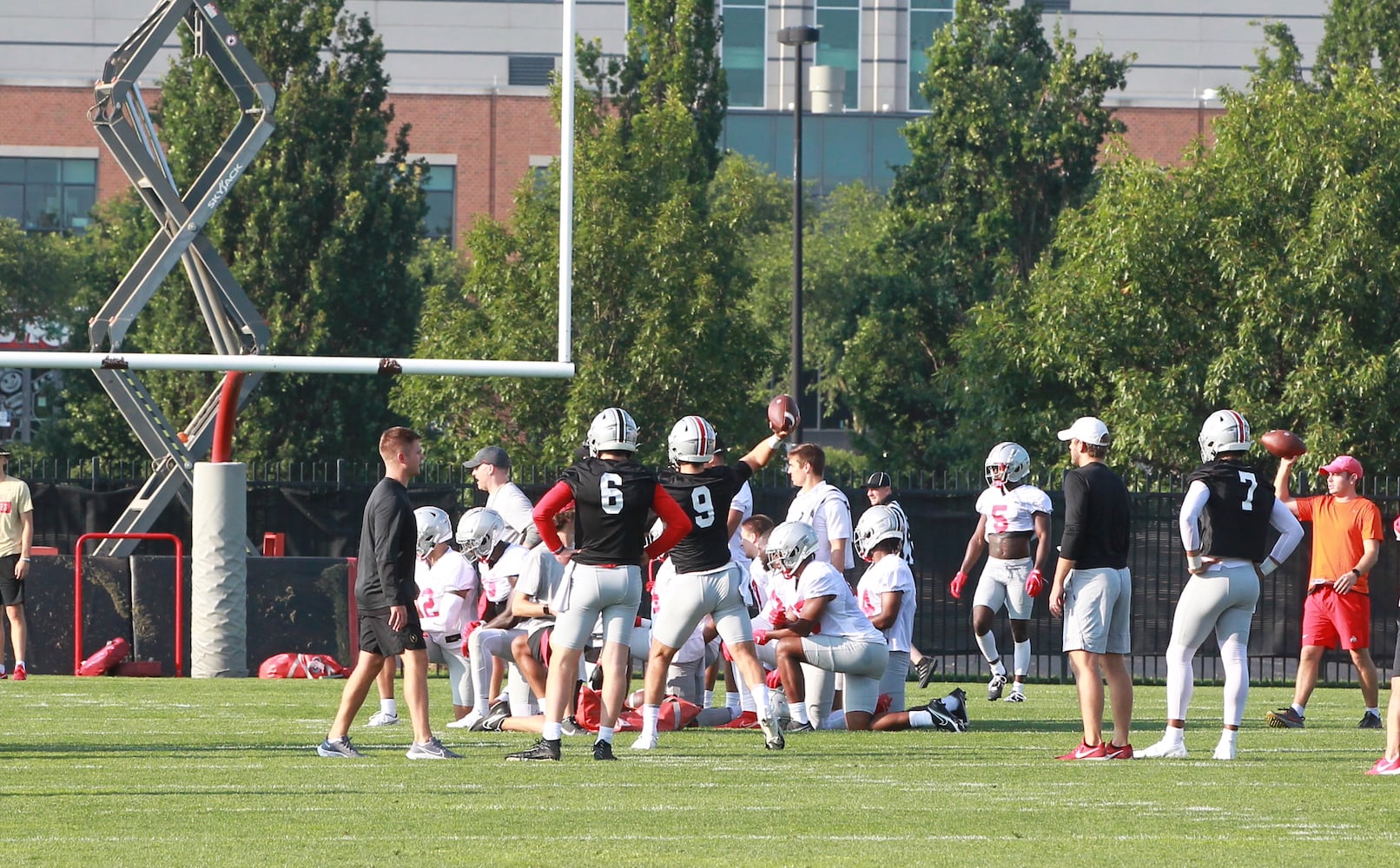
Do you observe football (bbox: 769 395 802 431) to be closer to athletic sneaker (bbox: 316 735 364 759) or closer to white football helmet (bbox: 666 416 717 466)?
white football helmet (bbox: 666 416 717 466)

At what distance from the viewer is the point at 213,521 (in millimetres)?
17109

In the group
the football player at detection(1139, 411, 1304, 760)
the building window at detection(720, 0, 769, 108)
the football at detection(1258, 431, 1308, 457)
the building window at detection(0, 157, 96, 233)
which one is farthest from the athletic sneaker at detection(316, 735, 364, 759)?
the building window at detection(720, 0, 769, 108)

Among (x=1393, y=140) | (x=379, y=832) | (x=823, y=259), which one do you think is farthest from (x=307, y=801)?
(x=823, y=259)

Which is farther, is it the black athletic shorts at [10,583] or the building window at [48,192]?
the building window at [48,192]

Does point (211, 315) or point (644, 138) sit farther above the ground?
point (644, 138)

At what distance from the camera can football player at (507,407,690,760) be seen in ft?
32.2

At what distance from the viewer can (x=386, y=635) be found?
9547mm

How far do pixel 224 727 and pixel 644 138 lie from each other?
16.2m

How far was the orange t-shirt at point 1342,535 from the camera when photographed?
43.7 feet

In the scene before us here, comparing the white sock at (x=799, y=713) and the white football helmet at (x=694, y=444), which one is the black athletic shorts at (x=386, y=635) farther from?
the white sock at (x=799, y=713)

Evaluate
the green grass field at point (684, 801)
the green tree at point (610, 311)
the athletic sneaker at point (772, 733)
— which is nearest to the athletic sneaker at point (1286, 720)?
the green grass field at point (684, 801)

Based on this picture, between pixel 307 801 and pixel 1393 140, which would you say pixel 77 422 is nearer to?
pixel 1393 140

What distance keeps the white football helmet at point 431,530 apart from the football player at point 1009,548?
4481 millimetres

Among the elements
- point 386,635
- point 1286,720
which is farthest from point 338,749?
point 1286,720
